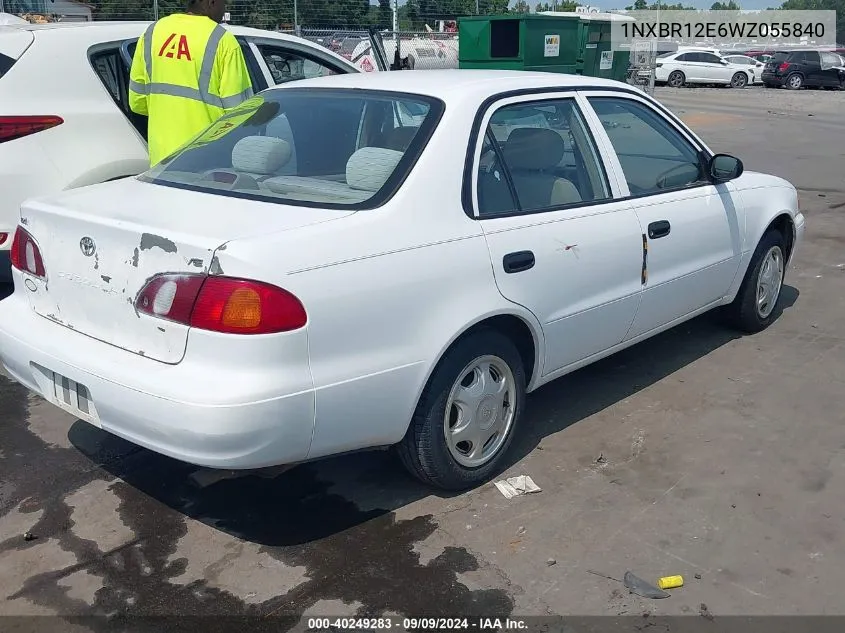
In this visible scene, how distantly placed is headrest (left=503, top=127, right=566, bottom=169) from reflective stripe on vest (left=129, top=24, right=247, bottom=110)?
196 centimetres

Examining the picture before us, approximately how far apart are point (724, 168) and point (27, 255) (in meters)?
3.48

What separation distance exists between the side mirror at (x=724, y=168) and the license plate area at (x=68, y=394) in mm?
3392

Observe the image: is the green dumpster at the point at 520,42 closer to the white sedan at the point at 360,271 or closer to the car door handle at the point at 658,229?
the white sedan at the point at 360,271

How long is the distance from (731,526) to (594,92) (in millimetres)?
2129

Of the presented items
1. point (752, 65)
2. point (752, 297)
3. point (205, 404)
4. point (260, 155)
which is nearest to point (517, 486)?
point (205, 404)

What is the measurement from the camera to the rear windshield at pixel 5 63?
533 centimetres

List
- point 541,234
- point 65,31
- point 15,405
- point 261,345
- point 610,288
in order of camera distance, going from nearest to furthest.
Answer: point 261,345
point 541,234
point 610,288
point 15,405
point 65,31

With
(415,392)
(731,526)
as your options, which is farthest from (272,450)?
(731,526)

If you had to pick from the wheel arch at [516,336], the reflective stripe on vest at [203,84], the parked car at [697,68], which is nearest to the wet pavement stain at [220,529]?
the wheel arch at [516,336]

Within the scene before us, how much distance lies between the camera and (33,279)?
3.56m

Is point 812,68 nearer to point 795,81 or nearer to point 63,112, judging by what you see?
point 795,81

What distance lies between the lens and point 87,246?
3293mm

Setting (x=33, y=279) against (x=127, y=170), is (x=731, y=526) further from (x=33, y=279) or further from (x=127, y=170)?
(x=127, y=170)

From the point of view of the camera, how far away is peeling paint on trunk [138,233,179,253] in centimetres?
302
